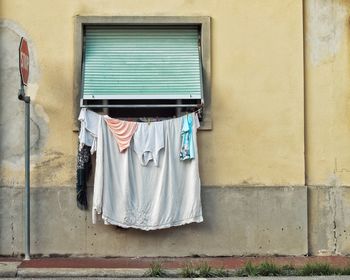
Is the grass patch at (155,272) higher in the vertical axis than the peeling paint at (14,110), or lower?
lower

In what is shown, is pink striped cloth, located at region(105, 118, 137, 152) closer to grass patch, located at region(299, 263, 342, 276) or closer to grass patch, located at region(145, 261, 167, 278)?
grass patch, located at region(145, 261, 167, 278)

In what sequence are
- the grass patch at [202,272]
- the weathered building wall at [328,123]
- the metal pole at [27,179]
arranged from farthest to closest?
the weathered building wall at [328,123] < the metal pole at [27,179] < the grass patch at [202,272]

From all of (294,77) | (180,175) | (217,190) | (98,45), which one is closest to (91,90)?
(98,45)

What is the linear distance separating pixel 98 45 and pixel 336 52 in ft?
13.0

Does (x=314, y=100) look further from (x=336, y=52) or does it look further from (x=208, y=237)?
(x=208, y=237)

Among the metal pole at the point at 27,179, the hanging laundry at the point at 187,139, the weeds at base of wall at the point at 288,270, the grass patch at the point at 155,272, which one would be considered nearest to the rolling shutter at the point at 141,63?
the hanging laundry at the point at 187,139

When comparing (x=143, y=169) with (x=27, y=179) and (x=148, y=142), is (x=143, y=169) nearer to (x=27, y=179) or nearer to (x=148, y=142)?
(x=148, y=142)

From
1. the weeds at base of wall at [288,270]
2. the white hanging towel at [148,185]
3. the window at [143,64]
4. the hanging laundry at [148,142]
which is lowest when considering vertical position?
the weeds at base of wall at [288,270]

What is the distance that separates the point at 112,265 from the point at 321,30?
5143 millimetres

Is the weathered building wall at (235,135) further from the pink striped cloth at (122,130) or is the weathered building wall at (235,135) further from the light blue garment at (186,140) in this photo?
the pink striped cloth at (122,130)

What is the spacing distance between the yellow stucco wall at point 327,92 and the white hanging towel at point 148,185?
6.61 ft

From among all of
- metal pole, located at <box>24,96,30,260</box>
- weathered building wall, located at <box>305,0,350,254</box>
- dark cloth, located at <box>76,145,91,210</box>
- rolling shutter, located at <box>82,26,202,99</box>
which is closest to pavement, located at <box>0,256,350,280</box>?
metal pole, located at <box>24,96,30,260</box>

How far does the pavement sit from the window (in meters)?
2.21

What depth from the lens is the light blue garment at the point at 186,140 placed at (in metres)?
9.84
